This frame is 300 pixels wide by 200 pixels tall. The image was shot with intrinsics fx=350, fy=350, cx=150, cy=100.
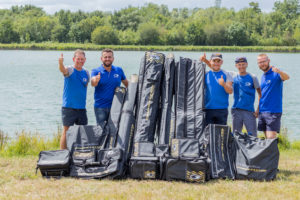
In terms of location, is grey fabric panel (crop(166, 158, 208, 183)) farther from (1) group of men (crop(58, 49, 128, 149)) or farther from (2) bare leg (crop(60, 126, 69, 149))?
(2) bare leg (crop(60, 126, 69, 149))

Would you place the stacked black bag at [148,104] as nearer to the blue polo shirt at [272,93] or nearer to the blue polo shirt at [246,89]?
the blue polo shirt at [246,89]

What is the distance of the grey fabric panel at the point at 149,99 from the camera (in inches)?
253

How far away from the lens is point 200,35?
3580 inches

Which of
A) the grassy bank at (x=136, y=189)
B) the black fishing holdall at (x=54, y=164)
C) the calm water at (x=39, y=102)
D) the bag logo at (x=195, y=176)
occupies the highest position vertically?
the black fishing holdall at (x=54, y=164)

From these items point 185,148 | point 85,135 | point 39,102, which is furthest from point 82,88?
point 39,102

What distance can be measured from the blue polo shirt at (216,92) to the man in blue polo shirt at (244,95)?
0.25 meters

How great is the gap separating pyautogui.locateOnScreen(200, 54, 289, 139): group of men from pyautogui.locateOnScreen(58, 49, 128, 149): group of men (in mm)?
1827

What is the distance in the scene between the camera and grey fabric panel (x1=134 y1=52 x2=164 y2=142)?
643 cm

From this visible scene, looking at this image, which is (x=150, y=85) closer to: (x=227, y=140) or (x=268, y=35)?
(x=227, y=140)

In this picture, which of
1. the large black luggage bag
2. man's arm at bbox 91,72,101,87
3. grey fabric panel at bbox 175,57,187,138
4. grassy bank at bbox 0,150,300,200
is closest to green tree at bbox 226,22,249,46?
grey fabric panel at bbox 175,57,187,138

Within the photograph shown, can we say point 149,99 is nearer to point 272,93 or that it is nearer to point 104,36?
point 272,93


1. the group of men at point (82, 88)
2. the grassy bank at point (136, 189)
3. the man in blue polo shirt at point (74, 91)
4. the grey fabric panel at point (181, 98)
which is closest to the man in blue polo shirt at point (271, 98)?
the grassy bank at point (136, 189)

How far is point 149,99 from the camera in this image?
6633 millimetres

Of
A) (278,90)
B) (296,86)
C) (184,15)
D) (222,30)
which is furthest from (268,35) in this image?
(278,90)
